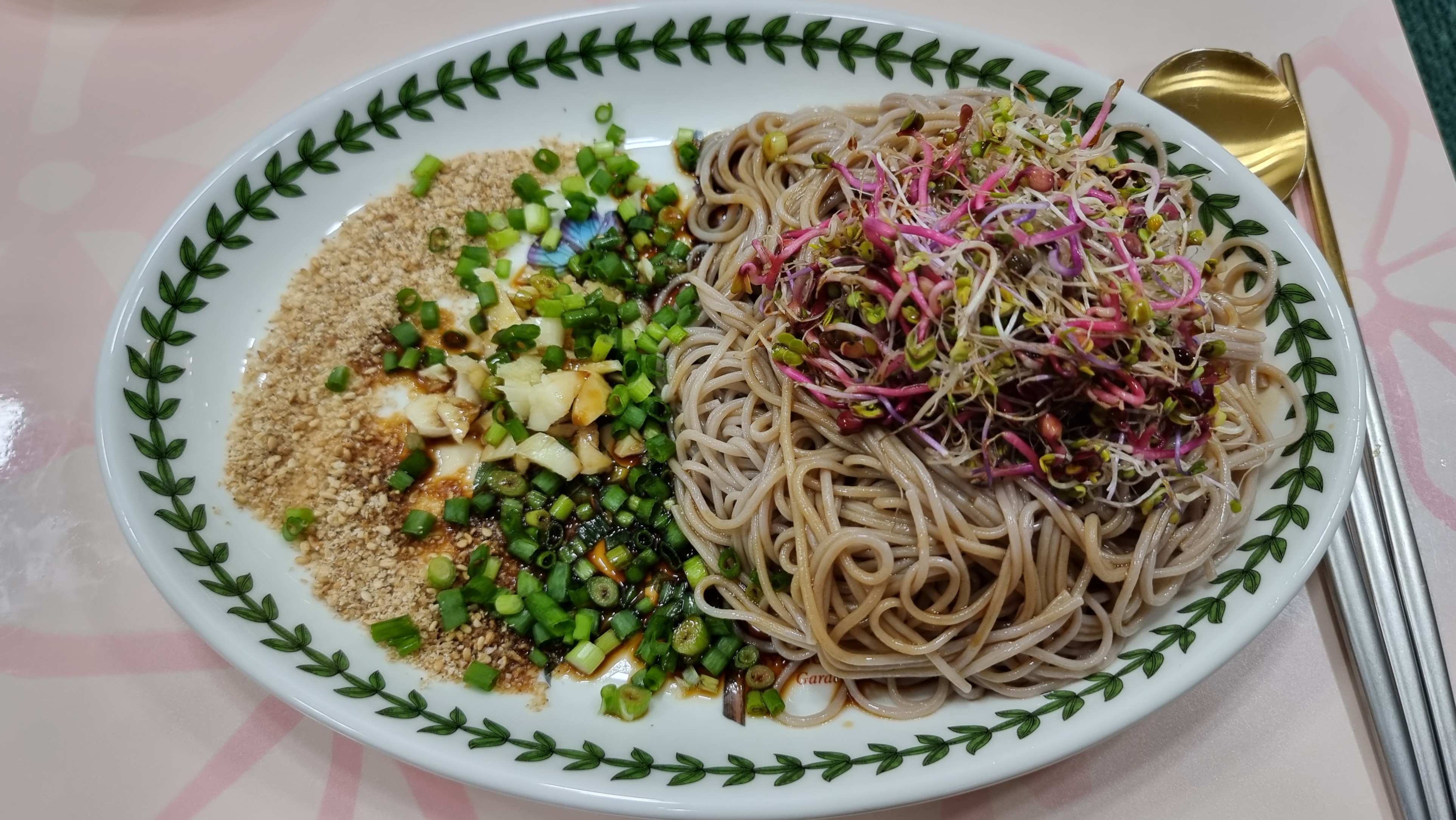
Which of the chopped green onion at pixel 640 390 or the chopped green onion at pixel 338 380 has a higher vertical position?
the chopped green onion at pixel 338 380

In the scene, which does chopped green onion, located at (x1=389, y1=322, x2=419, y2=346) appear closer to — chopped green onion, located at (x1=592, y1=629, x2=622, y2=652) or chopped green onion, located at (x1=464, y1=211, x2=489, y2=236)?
chopped green onion, located at (x1=464, y1=211, x2=489, y2=236)

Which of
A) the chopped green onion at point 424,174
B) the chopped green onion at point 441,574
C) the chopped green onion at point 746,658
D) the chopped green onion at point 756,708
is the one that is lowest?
the chopped green onion at point 756,708

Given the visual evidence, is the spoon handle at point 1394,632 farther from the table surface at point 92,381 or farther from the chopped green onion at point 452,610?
the chopped green onion at point 452,610

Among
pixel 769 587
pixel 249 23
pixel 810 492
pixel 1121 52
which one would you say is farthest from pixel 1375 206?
pixel 249 23

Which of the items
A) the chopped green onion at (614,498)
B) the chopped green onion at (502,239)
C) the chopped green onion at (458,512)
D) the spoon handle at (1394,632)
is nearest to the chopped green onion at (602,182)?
the chopped green onion at (502,239)

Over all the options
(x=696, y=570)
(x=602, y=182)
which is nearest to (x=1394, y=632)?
(x=696, y=570)

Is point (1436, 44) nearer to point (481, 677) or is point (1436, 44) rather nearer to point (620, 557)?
point (620, 557)

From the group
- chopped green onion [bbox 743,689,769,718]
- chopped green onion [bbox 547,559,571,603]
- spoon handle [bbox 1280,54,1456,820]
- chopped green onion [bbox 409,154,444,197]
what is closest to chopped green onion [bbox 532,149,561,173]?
Result: chopped green onion [bbox 409,154,444,197]
